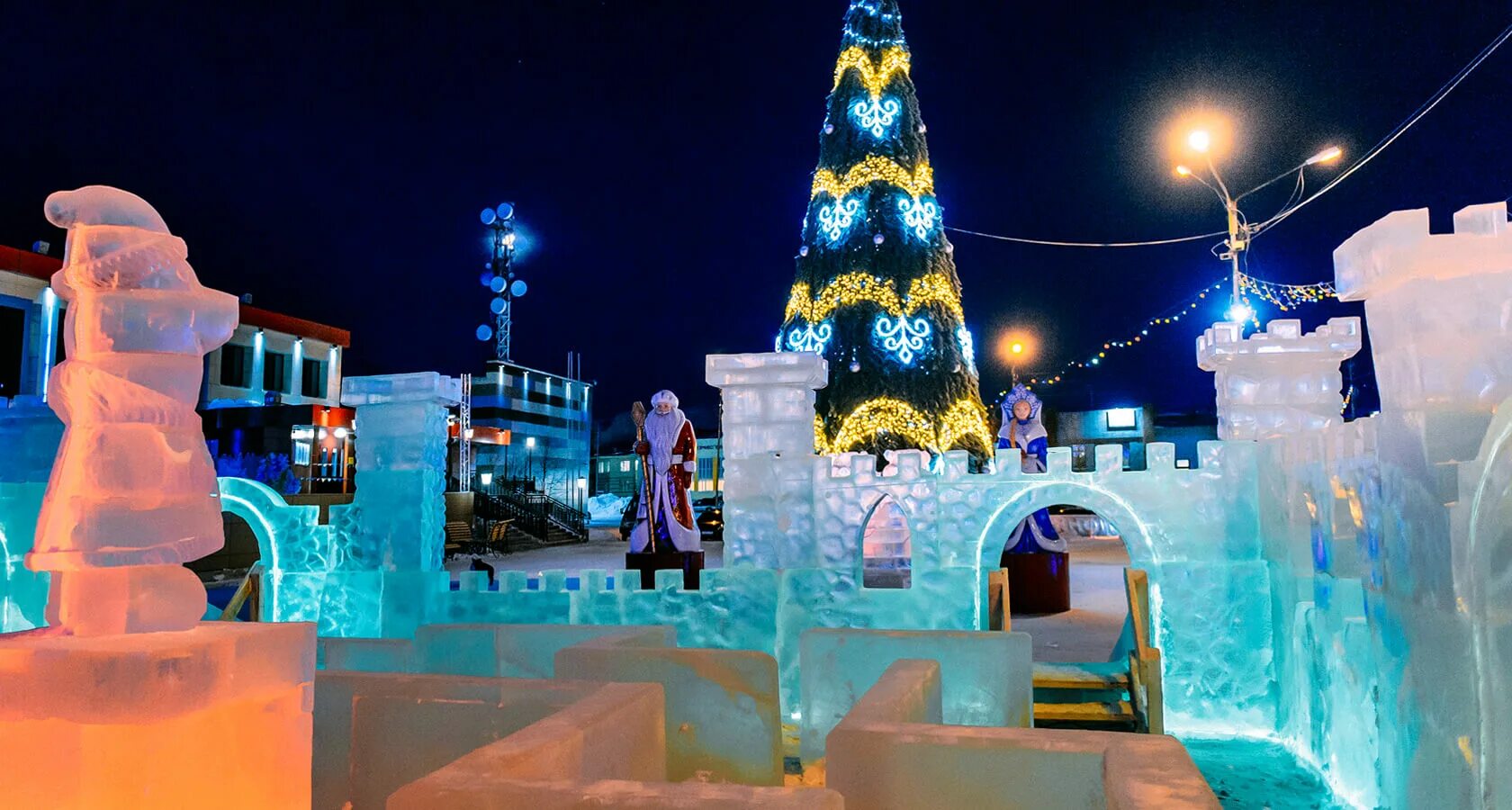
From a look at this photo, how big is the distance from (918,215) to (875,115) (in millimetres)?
1781

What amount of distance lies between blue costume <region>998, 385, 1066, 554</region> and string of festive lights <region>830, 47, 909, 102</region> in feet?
20.3

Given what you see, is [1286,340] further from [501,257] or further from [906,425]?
→ [501,257]

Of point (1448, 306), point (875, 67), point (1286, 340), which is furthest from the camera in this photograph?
point (875, 67)

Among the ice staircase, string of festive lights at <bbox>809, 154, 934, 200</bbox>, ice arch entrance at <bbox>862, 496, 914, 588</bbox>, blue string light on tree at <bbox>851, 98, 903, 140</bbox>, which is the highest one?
blue string light on tree at <bbox>851, 98, 903, 140</bbox>

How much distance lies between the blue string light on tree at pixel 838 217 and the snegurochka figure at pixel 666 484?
20.8 ft

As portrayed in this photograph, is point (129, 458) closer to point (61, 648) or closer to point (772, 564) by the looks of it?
point (61, 648)

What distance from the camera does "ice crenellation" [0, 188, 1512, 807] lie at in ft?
12.5

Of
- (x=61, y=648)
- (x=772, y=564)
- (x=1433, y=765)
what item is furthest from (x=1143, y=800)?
(x=772, y=564)

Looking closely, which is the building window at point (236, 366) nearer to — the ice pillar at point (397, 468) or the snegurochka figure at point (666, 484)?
the ice pillar at point (397, 468)

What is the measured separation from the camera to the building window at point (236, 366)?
2650cm

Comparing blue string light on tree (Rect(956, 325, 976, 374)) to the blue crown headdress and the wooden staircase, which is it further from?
the wooden staircase

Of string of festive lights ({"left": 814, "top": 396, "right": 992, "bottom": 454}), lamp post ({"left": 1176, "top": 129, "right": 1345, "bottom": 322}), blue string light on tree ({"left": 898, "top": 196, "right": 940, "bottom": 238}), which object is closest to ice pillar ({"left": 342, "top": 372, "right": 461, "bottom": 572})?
string of festive lights ({"left": 814, "top": 396, "right": 992, "bottom": 454})

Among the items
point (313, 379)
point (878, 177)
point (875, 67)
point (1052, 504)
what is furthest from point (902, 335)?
point (313, 379)

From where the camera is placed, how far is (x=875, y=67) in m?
15.2
